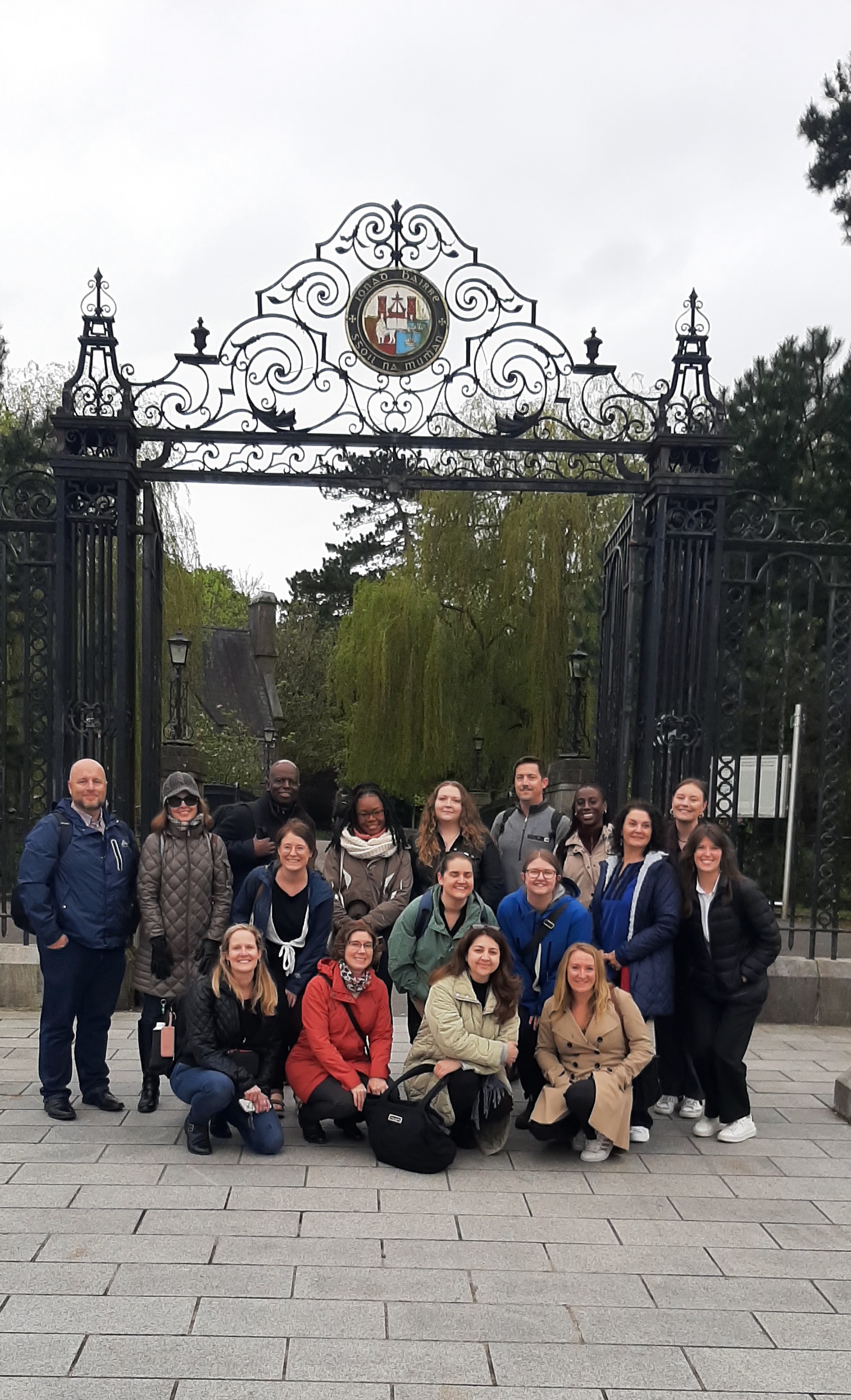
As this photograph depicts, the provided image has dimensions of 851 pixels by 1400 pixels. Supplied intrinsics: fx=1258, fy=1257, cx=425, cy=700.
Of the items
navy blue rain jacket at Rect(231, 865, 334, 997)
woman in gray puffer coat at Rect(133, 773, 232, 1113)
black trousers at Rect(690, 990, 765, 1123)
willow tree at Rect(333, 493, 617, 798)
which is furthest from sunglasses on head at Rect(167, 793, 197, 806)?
willow tree at Rect(333, 493, 617, 798)

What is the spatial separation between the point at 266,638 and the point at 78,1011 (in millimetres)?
41191

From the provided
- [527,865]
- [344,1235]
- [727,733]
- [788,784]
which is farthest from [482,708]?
[344,1235]

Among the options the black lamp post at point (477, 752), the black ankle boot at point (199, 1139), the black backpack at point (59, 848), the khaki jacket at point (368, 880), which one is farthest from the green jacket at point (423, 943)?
the black lamp post at point (477, 752)

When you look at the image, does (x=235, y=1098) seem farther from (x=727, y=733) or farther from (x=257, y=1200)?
(x=727, y=733)

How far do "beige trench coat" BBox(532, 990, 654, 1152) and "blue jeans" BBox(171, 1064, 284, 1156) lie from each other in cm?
119

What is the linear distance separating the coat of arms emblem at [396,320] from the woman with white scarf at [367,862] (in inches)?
121

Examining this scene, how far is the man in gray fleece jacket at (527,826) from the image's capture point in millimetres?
7039

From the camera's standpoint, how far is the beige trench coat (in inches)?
221

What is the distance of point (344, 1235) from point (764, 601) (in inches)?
204

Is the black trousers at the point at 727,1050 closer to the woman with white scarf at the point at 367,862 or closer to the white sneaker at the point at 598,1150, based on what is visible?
the white sneaker at the point at 598,1150

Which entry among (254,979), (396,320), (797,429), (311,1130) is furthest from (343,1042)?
(797,429)

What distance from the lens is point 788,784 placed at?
1077 centimetres

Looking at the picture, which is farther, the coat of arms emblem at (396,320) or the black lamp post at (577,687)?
the black lamp post at (577,687)

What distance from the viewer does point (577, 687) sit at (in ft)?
58.0
